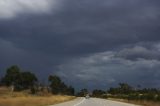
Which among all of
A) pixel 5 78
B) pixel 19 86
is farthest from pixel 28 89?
pixel 5 78

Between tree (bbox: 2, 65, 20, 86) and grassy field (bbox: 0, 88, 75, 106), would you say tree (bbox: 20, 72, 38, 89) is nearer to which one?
tree (bbox: 2, 65, 20, 86)

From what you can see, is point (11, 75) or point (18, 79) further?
→ point (18, 79)

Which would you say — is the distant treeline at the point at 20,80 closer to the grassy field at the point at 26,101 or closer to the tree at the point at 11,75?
the tree at the point at 11,75

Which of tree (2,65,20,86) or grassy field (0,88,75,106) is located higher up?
tree (2,65,20,86)

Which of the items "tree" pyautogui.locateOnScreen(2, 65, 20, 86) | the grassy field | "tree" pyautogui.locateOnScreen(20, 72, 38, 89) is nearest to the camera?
the grassy field

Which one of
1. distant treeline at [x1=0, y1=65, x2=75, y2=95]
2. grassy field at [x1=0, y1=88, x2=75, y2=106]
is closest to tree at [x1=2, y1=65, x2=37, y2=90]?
distant treeline at [x1=0, y1=65, x2=75, y2=95]

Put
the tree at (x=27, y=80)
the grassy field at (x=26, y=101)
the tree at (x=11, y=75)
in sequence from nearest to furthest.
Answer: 1. the grassy field at (x=26, y=101)
2. the tree at (x=11, y=75)
3. the tree at (x=27, y=80)

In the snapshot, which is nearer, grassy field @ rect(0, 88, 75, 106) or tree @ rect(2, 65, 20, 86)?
grassy field @ rect(0, 88, 75, 106)

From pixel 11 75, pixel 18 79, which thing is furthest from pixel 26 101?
pixel 18 79

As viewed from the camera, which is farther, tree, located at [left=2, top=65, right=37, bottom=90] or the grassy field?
tree, located at [left=2, top=65, right=37, bottom=90]

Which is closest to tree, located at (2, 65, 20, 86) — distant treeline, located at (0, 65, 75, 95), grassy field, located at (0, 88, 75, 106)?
distant treeline, located at (0, 65, 75, 95)

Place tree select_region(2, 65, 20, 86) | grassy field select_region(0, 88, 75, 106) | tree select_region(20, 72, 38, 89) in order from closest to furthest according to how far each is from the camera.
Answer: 1. grassy field select_region(0, 88, 75, 106)
2. tree select_region(2, 65, 20, 86)
3. tree select_region(20, 72, 38, 89)

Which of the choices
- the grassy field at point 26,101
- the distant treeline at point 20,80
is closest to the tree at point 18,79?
the distant treeline at point 20,80

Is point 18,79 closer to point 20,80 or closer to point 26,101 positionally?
point 20,80
